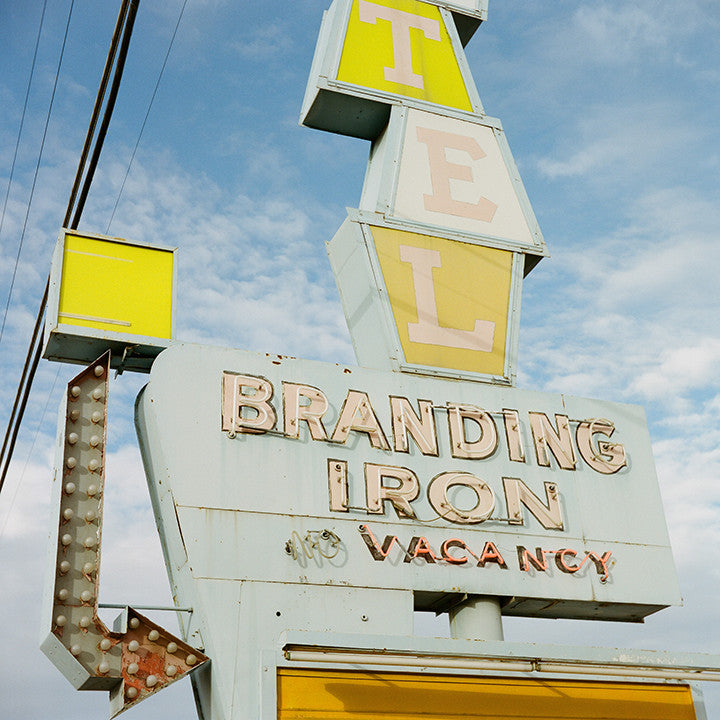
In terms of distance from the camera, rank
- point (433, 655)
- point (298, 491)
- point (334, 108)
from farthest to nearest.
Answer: point (334, 108) < point (298, 491) < point (433, 655)

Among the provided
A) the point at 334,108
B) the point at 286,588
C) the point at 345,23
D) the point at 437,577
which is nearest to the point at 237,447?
the point at 286,588

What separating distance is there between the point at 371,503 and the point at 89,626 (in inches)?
106

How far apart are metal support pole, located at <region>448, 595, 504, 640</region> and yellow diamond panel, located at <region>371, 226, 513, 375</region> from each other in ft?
8.57

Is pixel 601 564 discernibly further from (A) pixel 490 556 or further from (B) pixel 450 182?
(B) pixel 450 182

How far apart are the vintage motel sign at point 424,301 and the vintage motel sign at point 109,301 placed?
212 cm

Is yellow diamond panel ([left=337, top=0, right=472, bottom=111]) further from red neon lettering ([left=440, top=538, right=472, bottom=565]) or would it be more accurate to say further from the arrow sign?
the arrow sign

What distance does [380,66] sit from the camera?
11.7 meters

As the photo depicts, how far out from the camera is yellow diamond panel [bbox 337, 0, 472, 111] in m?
11.6

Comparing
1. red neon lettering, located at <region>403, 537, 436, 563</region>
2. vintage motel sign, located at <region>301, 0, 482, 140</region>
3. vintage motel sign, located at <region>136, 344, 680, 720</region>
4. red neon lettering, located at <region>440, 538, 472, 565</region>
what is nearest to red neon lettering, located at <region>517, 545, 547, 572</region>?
vintage motel sign, located at <region>136, 344, 680, 720</region>

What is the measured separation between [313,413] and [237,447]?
0.87m

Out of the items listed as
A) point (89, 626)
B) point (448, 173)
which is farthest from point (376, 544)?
point (448, 173)

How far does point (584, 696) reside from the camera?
26.0ft

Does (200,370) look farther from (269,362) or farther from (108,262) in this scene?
(108,262)

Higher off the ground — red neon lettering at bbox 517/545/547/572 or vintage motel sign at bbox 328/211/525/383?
vintage motel sign at bbox 328/211/525/383
